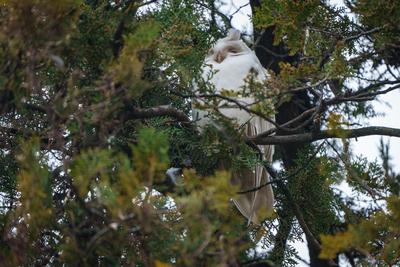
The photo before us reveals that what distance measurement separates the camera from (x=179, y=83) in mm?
3410

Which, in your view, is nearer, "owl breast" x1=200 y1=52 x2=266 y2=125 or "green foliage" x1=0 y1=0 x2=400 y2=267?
"green foliage" x1=0 y1=0 x2=400 y2=267

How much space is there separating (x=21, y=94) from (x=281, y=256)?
219 cm

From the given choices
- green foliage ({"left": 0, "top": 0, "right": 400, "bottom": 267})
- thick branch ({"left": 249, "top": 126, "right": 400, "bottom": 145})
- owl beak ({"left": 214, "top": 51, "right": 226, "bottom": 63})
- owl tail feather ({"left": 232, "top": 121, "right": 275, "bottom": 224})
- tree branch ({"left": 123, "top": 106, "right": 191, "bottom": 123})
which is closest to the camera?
green foliage ({"left": 0, "top": 0, "right": 400, "bottom": 267})

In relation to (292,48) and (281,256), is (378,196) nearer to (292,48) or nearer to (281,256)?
(292,48)

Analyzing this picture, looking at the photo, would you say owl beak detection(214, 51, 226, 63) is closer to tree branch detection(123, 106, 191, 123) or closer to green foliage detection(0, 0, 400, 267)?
green foliage detection(0, 0, 400, 267)

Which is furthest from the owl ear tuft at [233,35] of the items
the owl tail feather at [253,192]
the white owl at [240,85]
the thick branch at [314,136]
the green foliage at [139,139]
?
the thick branch at [314,136]

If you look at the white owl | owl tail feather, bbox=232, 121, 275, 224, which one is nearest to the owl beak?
the white owl

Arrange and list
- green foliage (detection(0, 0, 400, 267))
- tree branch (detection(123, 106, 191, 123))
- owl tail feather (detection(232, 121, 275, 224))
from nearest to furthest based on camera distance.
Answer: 1. green foliage (detection(0, 0, 400, 267))
2. tree branch (detection(123, 106, 191, 123))
3. owl tail feather (detection(232, 121, 275, 224))

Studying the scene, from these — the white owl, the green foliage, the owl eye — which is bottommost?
the green foliage

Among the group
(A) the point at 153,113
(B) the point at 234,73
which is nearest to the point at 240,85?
(B) the point at 234,73

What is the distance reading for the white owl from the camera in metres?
3.89

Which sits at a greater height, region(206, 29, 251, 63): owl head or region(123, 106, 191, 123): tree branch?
region(206, 29, 251, 63): owl head

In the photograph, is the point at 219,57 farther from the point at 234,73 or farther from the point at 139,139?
the point at 139,139

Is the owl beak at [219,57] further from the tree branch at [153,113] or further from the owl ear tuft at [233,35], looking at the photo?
the tree branch at [153,113]
